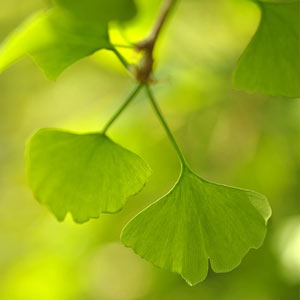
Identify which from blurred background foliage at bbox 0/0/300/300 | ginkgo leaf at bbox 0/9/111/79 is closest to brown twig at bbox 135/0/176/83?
ginkgo leaf at bbox 0/9/111/79

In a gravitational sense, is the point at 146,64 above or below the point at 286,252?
above

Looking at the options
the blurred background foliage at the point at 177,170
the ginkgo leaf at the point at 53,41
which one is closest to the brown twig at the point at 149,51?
the ginkgo leaf at the point at 53,41

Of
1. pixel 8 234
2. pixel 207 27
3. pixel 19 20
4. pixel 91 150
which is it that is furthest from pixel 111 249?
pixel 91 150

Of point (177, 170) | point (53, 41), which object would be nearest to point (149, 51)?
point (53, 41)

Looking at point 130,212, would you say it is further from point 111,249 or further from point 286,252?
point 286,252

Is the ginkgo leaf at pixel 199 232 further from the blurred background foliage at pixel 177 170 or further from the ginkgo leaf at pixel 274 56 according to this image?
the blurred background foliage at pixel 177 170
